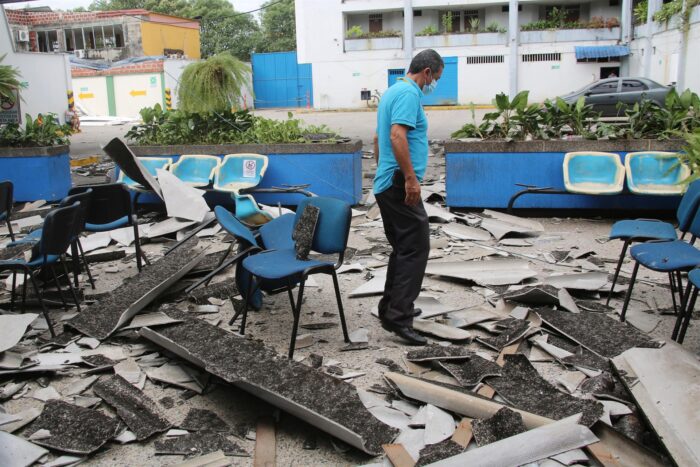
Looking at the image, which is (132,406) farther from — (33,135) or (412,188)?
(33,135)

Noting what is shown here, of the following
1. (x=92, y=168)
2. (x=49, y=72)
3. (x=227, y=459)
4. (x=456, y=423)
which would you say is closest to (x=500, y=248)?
(x=456, y=423)

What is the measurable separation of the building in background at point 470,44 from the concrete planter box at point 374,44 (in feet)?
0.19

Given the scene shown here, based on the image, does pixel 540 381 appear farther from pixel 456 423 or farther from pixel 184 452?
pixel 184 452

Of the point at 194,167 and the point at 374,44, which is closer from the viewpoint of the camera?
the point at 194,167

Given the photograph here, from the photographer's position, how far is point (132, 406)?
4043 mm

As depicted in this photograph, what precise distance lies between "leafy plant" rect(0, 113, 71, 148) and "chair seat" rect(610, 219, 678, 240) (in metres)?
8.91

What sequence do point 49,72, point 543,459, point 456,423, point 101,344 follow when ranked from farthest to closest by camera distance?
point 49,72 → point 101,344 → point 456,423 → point 543,459

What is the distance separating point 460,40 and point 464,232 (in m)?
33.4

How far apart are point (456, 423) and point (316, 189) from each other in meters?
6.29

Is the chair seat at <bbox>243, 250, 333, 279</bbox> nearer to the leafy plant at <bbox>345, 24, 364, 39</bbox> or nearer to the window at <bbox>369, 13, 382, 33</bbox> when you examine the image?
the leafy plant at <bbox>345, 24, 364, 39</bbox>

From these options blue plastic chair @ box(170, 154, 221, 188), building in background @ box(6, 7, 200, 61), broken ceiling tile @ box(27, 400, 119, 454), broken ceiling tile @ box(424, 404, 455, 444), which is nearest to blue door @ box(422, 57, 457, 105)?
building in background @ box(6, 7, 200, 61)

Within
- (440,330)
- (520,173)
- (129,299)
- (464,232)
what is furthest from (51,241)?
(520,173)

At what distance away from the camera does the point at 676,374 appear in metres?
3.87

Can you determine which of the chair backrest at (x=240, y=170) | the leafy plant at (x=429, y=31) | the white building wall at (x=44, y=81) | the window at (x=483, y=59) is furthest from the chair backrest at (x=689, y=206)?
the leafy plant at (x=429, y=31)
